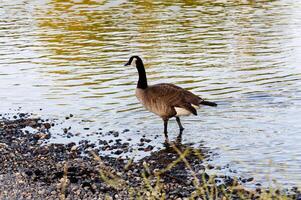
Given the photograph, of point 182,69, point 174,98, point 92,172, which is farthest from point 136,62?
point 182,69

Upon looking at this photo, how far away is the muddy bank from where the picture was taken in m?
12.0

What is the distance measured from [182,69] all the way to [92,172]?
1438 cm

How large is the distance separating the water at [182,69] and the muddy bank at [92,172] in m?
0.95

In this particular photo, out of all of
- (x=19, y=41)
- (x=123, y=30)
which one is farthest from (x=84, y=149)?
(x=123, y=30)

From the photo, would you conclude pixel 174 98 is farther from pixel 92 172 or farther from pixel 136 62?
pixel 92 172

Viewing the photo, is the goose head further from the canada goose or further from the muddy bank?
the muddy bank

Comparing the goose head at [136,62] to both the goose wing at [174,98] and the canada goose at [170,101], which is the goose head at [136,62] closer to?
the canada goose at [170,101]

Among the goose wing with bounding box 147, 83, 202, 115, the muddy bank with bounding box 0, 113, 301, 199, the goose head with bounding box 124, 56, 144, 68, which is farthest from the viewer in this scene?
the goose head with bounding box 124, 56, 144, 68

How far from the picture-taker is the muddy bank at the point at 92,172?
12039 millimetres

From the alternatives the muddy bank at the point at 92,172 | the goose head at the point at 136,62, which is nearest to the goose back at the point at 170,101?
the muddy bank at the point at 92,172

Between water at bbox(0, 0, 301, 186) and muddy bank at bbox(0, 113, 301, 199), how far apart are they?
95 cm

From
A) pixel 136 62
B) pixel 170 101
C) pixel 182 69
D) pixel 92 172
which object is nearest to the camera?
pixel 92 172

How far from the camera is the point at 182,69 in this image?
27.5 m

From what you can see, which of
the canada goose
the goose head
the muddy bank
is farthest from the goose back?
the goose head
